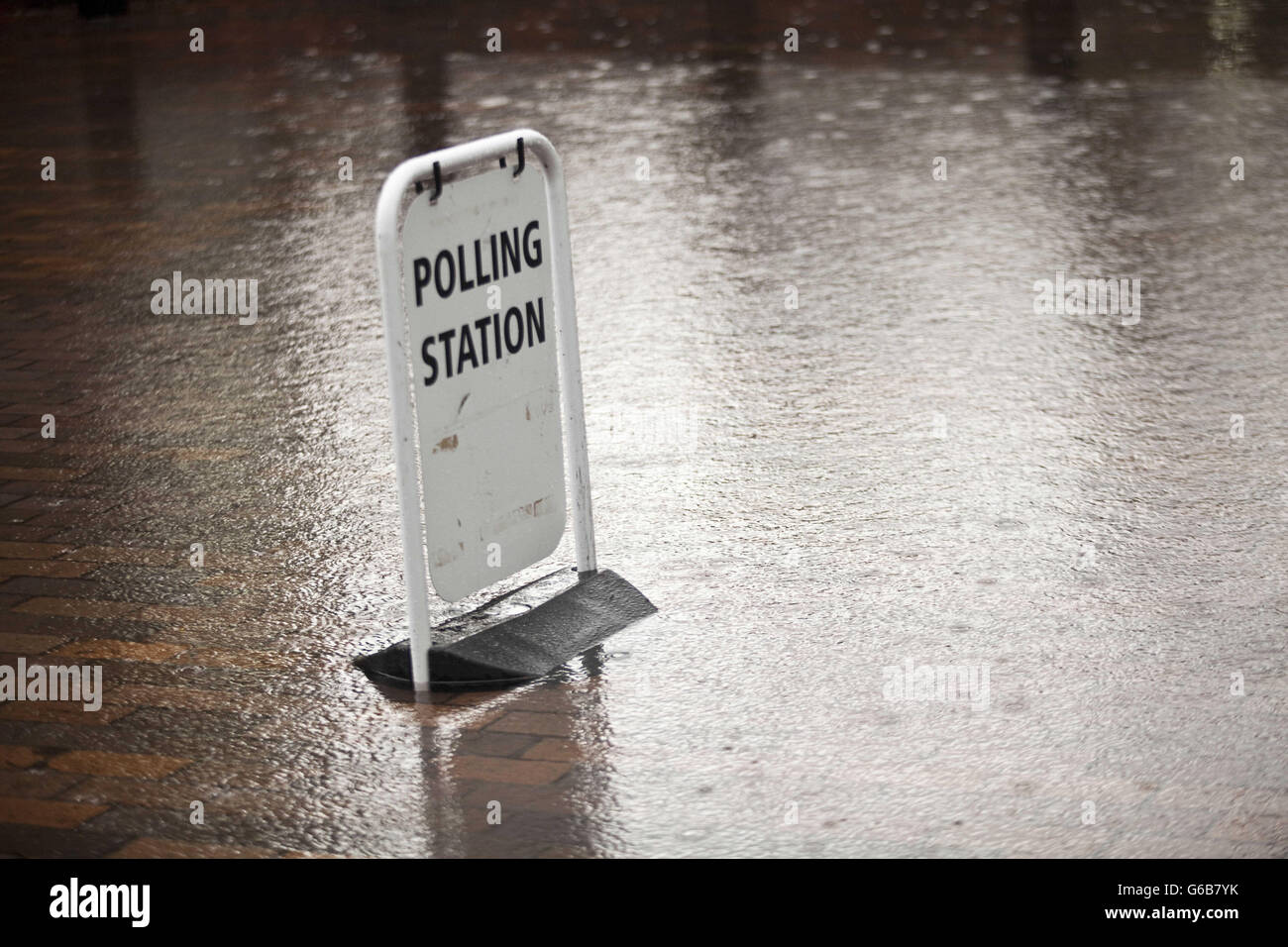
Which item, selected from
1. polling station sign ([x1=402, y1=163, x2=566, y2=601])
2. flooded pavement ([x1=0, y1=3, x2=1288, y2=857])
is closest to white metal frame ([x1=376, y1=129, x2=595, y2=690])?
polling station sign ([x1=402, y1=163, x2=566, y2=601])

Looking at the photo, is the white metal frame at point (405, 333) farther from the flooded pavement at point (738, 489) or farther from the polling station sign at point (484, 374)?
the flooded pavement at point (738, 489)

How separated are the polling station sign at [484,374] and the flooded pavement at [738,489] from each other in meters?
0.39

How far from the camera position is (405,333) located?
15.5ft

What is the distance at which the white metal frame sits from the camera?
431 cm

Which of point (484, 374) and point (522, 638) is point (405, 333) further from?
point (522, 638)

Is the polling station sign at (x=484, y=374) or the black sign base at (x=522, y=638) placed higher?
the polling station sign at (x=484, y=374)

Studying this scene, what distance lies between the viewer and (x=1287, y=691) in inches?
164

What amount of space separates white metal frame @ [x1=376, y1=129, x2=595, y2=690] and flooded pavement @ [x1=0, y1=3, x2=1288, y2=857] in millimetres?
284

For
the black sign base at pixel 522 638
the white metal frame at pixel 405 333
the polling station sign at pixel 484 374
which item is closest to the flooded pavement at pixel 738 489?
the black sign base at pixel 522 638

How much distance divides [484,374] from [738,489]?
134 centimetres

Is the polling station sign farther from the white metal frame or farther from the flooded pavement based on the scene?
the flooded pavement

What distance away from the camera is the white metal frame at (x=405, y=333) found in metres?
4.31
